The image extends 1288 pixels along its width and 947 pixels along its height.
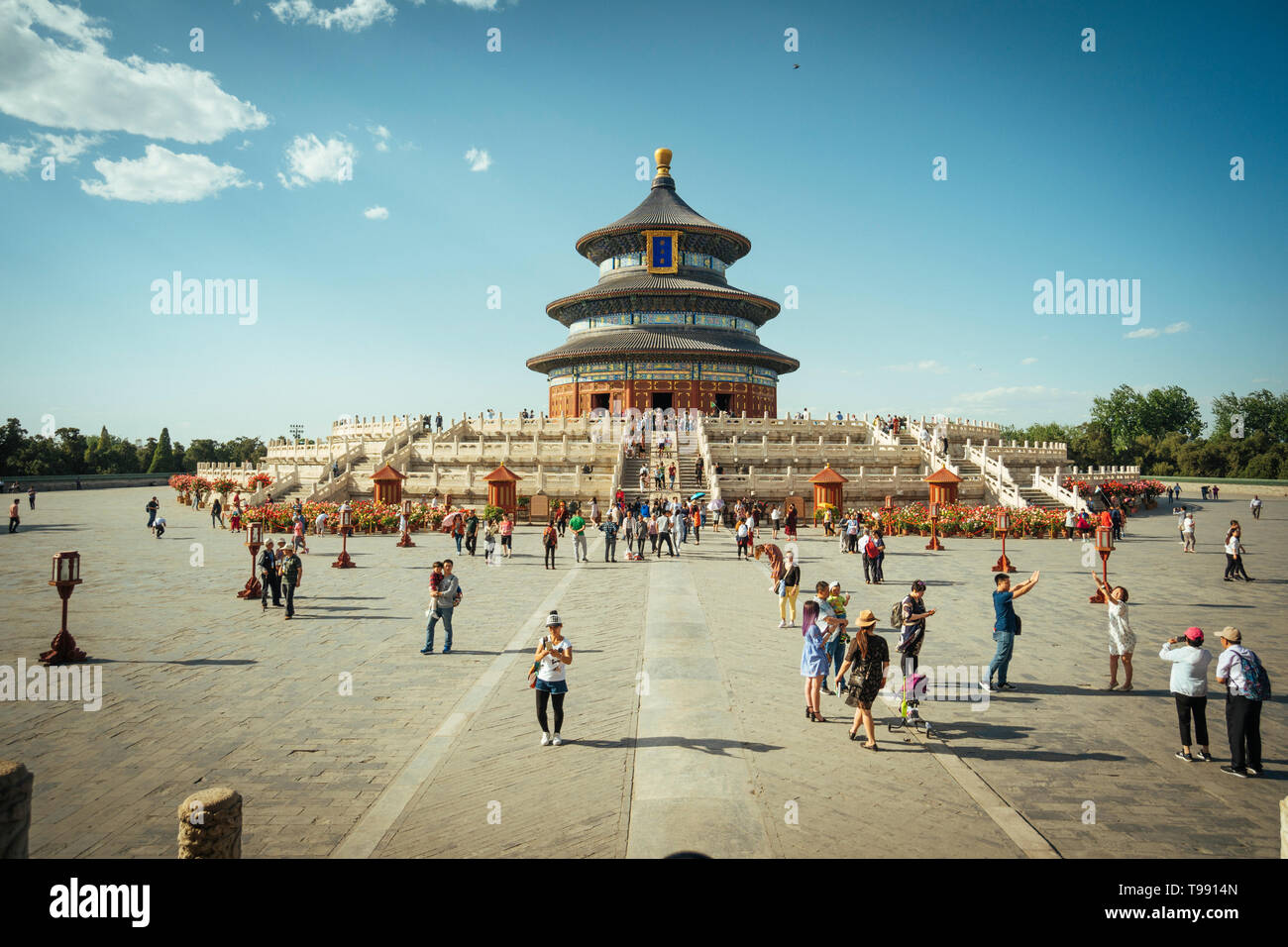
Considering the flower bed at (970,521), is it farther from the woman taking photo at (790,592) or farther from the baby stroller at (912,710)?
the baby stroller at (912,710)

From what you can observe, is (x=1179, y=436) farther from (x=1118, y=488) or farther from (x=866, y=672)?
(x=866, y=672)

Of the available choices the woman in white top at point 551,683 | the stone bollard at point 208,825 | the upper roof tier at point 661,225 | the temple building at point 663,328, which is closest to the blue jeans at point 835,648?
the woman in white top at point 551,683

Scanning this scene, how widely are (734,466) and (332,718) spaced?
1126 inches

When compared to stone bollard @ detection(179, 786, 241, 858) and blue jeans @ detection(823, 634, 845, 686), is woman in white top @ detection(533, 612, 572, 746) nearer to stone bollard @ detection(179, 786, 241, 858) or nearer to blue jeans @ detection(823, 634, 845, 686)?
stone bollard @ detection(179, 786, 241, 858)

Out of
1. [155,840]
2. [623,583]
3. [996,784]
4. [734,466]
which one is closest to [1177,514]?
[734,466]

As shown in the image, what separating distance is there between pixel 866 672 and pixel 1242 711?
11.7ft

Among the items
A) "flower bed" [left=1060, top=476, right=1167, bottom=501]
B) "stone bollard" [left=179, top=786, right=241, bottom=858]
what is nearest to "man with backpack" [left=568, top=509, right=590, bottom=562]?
"stone bollard" [left=179, top=786, right=241, bottom=858]

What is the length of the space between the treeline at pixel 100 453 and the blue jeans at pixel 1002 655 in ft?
219

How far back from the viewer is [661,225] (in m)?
56.0

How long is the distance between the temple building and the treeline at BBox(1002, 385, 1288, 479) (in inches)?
1058

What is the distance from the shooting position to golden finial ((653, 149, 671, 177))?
6278cm

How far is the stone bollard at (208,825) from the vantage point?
13.6ft

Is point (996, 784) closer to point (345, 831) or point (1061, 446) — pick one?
point (345, 831)

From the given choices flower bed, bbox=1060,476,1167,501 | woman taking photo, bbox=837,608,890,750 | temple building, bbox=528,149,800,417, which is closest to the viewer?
woman taking photo, bbox=837,608,890,750
